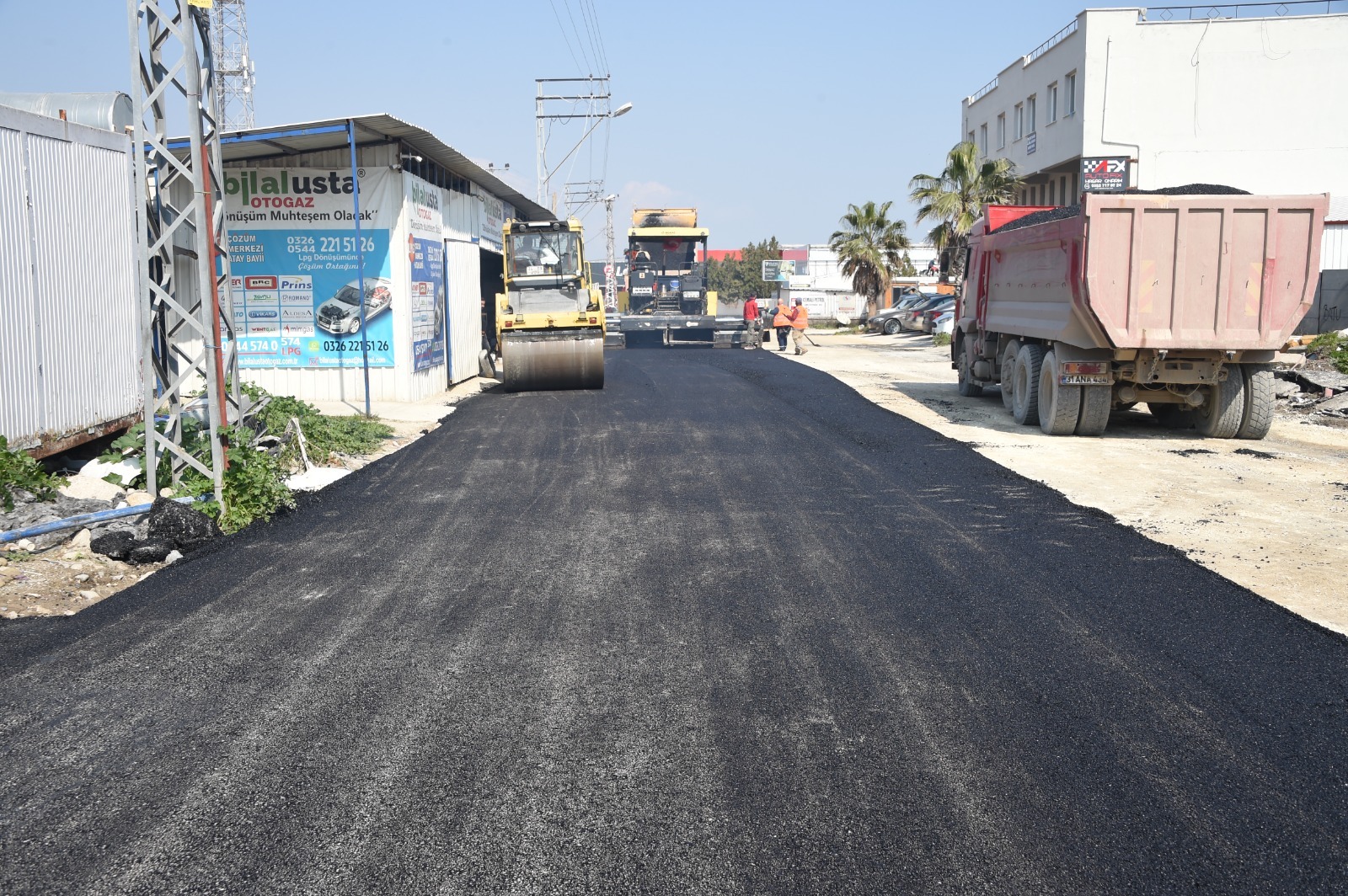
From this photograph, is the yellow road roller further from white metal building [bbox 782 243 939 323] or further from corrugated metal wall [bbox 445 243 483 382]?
white metal building [bbox 782 243 939 323]

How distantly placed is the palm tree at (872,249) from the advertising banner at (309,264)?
133 feet

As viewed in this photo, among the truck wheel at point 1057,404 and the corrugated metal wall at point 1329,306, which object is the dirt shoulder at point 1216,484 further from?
the corrugated metal wall at point 1329,306

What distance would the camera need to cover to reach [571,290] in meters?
20.8

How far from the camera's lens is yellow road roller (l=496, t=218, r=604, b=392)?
19359 mm

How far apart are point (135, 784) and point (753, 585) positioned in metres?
3.76

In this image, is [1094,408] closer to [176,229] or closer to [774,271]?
[176,229]

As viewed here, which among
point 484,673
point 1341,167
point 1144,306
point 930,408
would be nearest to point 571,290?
point 930,408

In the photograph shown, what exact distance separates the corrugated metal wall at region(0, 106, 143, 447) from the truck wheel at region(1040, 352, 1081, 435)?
10482mm

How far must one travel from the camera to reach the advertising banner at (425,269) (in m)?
17.5

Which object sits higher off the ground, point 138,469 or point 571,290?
point 571,290

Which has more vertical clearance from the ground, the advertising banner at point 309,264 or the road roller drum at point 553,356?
the advertising banner at point 309,264

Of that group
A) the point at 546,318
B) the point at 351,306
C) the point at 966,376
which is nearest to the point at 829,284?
the point at 966,376

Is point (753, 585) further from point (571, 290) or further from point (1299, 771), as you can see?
point (571, 290)

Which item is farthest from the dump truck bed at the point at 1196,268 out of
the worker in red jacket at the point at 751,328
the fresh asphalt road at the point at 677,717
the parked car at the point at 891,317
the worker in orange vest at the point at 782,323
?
the parked car at the point at 891,317
